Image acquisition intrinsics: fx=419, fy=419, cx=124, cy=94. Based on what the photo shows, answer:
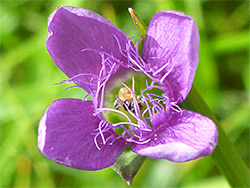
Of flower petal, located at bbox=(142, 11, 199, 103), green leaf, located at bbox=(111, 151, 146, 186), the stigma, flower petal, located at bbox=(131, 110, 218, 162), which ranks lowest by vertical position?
green leaf, located at bbox=(111, 151, 146, 186)

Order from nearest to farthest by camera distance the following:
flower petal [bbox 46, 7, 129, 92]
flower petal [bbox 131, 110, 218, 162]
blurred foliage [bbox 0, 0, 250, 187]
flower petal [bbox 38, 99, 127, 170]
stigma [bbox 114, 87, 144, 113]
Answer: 1. flower petal [bbox 131, 110, 218, 162]
2. flower petal [bbox 38, 99, 127, 170]
3. flower petal [bbox 46, 7, 129, 92]
4. stigma [bbox 114, 87, 144, 113]
5. blurred foliage [bbox 0, 0, 250, 187]

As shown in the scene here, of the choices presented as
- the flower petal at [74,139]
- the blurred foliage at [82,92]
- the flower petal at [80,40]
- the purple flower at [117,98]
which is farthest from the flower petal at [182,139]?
the blurred foliage at [82,92]

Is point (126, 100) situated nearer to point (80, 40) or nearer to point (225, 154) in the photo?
point (80, 40)

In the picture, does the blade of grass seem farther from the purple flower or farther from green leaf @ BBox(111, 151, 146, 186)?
green leaf @ BBox(111, 151, 146, 186)

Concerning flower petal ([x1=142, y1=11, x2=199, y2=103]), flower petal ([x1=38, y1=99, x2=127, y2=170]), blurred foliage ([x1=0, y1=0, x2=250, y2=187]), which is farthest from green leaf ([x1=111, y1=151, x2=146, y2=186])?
blurred foliage ([x1=0, y1=0, x2=250, y2=187])

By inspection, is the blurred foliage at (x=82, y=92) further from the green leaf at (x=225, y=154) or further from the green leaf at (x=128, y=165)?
the green leaf at (x=128, y=165)

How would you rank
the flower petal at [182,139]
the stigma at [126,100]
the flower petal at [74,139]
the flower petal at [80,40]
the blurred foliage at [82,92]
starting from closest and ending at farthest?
the flower petal at [182,139], the flower petal at [74,139], the flower petal at [80,40], the stigma at [126,100], the blurred foliage at [82,92]

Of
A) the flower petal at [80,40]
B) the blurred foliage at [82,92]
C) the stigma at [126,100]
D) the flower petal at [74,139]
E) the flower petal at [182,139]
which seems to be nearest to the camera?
the flower petal at [182,139]
